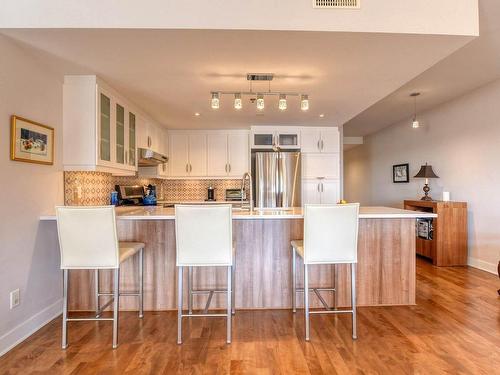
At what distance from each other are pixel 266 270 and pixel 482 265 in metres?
3.22

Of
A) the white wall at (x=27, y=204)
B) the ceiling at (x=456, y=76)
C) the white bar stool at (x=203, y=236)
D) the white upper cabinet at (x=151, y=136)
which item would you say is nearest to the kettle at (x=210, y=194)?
the white upper cabinet at (x=151, y=136)

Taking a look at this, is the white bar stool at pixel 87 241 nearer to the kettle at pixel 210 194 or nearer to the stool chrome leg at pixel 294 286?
the stool chrome leg at pixel 294 286

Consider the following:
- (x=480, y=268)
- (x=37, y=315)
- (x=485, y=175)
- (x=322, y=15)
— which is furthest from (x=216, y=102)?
(x=480, y=268)

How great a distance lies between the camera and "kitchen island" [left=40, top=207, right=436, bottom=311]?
9.00ft

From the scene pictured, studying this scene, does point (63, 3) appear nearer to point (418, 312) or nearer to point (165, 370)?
point (165, 370)

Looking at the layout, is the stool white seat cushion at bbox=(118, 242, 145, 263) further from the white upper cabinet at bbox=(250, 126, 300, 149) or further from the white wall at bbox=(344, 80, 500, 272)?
the white wall at bbox=(344, 80, 500, 272)

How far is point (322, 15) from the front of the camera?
1966mm

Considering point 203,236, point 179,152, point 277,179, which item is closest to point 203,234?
point 203,236

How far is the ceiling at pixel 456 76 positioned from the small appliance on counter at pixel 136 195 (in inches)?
Result: 157

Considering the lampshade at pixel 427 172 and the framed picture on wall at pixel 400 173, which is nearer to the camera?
the lampshade at pixel 427 172

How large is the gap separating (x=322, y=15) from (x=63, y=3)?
1704mm

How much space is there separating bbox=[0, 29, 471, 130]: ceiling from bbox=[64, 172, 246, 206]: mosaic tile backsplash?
1.05 m

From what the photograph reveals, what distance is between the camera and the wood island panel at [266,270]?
2.74m

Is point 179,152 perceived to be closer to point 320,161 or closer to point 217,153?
point 217,153
